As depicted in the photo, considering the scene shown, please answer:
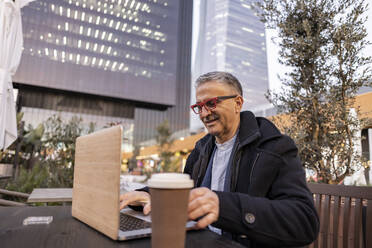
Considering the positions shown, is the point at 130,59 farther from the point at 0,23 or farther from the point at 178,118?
the point at 0,23

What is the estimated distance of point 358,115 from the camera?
380 centimetres

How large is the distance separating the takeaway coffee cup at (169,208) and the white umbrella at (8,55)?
4583 millimetres

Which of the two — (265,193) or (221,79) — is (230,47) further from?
(265,193)

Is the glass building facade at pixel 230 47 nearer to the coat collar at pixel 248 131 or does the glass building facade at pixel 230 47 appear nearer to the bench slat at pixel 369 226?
the coat collar at pixel 248 131

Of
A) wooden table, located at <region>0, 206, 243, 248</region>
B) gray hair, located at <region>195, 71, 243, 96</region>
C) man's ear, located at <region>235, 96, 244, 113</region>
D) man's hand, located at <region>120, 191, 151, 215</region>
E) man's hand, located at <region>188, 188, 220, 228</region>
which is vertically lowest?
wooden table, located at <region>0, 206, 243, 248</region>

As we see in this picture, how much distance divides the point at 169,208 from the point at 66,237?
1.68ft

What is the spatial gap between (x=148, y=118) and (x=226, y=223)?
114 feet

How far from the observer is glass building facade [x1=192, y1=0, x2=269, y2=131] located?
1325 inches

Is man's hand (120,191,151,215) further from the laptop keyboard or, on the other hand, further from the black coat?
the black coat

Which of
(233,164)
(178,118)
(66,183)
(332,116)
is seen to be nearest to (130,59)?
(178,118)

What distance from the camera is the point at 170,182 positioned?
442 mm

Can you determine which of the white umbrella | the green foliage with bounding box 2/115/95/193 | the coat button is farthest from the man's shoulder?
the green foliage with bounding box 2/115/95/193

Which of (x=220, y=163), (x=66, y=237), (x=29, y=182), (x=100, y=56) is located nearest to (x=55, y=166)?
(x=29, y=182)

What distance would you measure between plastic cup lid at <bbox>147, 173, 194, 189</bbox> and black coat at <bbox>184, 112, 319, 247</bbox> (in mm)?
342
